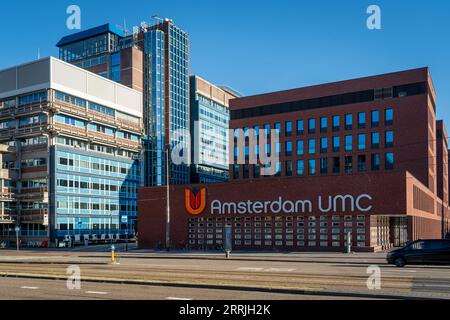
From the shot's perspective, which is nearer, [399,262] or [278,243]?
[399,262]

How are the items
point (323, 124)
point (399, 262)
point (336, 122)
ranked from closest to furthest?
point (399, 262) → point (336, 122) → point (323, 124)

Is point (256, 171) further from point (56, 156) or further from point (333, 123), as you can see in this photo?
point (56, 156)

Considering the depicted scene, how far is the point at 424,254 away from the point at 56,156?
180 ft

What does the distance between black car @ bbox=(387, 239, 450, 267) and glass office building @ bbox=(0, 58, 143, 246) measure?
52557 mm

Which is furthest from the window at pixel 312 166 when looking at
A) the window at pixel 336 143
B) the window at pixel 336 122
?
the window at pixel 336 122

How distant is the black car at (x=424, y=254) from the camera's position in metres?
26.2

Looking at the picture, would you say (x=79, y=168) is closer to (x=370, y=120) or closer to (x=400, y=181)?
(x=370, y=120)

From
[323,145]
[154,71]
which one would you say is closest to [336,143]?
[323,145]

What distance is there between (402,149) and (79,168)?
46706 millimetres

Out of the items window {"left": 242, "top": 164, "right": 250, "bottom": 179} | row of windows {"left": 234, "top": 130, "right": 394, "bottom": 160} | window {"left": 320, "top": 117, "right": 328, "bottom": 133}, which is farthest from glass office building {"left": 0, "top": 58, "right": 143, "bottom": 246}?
window {"left": 320, "top": 117, "right": 328, "bottom": 133}

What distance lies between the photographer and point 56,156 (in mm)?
68438

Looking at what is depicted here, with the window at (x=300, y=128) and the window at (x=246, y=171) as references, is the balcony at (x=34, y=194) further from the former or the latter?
the window at (x=300, y=128)

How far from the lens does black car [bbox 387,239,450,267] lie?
2623 centimetres

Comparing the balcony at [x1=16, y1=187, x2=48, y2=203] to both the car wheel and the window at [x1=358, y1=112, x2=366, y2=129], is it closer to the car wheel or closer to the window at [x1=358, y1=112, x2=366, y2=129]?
the window at [x1=358, y1=112, x2=366, y2=129]
